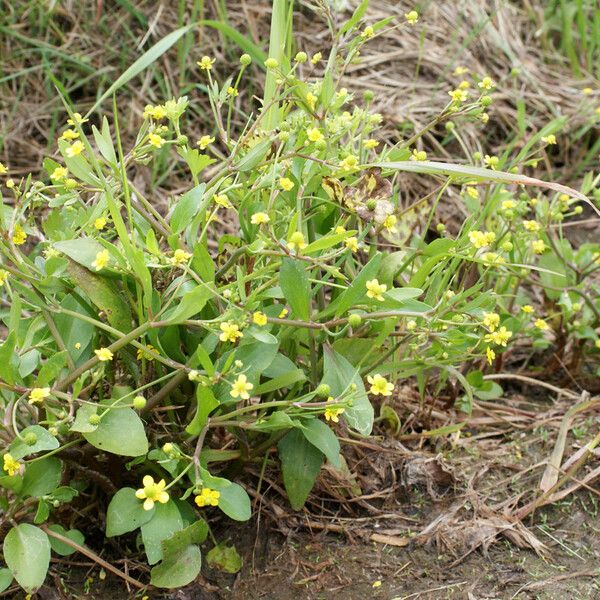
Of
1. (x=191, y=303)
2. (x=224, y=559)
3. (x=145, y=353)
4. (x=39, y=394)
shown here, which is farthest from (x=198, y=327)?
(x=224, y=559)

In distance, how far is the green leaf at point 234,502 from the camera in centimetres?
164

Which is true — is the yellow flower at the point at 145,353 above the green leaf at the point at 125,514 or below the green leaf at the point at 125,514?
above

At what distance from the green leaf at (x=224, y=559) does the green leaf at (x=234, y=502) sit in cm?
25

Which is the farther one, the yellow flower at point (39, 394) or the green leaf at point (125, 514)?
the green leaf at point (125, 514)

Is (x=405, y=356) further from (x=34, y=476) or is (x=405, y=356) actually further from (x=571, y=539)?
(x=34, y=476)

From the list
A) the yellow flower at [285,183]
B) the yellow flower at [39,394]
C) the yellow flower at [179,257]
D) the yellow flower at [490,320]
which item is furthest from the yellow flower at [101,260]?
the yellow flower at [490,320]

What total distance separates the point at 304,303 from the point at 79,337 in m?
0.44

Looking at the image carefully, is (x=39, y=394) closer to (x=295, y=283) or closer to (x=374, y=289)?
(x=295, y=283)

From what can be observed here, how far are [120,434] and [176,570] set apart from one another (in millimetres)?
313

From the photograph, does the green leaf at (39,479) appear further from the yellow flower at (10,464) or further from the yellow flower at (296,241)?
the yellow flower at (296,241)

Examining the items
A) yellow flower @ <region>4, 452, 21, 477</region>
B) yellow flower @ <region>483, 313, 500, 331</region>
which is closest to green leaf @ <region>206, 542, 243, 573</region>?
yellow flower @ <region>4, 452, 21, 477</region>

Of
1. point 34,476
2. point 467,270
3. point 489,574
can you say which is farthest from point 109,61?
point 489,574

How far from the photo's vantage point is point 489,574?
1884 mm

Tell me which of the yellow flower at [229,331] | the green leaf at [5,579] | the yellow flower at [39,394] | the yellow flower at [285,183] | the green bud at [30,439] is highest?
the yellow flower at [285,183]
